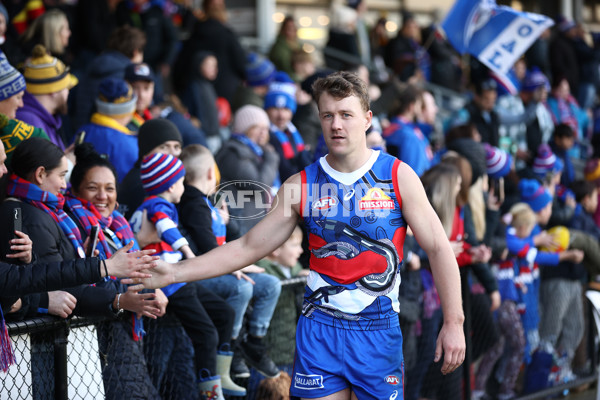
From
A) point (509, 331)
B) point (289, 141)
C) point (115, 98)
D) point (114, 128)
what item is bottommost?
point (509, 331)

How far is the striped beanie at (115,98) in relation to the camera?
6648 millimetres

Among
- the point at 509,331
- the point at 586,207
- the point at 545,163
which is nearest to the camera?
the point at 509,331

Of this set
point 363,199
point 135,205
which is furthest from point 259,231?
point 135,205

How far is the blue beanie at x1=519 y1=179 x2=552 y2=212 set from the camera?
890 centimetres

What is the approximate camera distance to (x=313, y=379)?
13.0ft

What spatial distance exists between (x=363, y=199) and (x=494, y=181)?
16.3 feet

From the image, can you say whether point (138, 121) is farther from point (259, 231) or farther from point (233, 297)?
point (259, 231)

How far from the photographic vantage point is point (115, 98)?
669 cm

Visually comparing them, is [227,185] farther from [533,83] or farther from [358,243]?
[533,83]

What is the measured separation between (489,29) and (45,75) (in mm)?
5301

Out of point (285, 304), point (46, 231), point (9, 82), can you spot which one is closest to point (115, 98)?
point (9, 82)

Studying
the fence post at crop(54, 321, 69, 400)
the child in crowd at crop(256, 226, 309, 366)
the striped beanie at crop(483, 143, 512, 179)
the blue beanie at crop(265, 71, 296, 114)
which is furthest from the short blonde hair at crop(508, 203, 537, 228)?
the fence post at crop(54, 321, 69, 400)

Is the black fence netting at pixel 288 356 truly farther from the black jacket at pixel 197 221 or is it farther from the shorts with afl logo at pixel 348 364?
the shorts with afl logo at pixel 348 364

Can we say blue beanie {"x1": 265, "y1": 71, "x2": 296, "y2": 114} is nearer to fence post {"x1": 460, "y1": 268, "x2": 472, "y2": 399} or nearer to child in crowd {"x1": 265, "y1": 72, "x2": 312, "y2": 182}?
child in crowd {"x1": 265, "y1": 72, "x2": 312, "y2": 182}
